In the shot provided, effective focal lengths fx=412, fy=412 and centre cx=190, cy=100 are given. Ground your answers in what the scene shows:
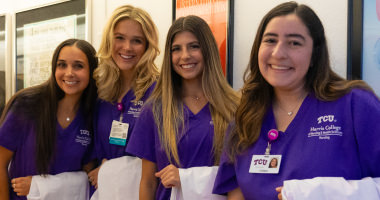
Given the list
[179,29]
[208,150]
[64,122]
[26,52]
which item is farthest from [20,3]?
[208,150]

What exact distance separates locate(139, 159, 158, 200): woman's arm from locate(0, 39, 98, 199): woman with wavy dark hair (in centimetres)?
51

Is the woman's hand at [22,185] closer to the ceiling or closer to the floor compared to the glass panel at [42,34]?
closer to the floor

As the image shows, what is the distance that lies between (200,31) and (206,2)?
49 centimetres

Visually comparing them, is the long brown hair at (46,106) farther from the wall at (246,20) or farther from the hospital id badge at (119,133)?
the wall at (246,20)

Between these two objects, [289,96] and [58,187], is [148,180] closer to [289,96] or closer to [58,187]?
[58,187]

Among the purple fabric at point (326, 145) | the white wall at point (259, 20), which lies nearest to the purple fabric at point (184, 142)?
the purple fabric at point (326, 145)

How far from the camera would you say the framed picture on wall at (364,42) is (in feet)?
5.64

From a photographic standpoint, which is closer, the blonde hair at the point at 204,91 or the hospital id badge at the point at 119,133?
the blonde hair at the point at 204,91

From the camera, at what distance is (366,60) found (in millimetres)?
1734

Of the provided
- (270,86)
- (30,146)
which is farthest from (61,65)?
(270,86)

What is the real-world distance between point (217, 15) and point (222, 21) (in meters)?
0.05

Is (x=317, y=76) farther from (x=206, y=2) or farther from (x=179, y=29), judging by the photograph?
(x=206, y=2)

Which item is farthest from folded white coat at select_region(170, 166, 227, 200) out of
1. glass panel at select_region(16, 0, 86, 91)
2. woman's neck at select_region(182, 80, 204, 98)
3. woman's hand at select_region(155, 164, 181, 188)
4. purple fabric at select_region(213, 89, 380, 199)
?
glass panel at select_region(16, 0, 86, 91)

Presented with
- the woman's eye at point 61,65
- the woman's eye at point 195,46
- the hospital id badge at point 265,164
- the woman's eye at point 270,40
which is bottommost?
the hospital id badge at point 265,164
